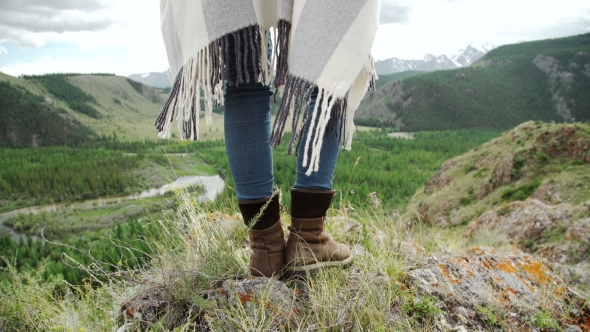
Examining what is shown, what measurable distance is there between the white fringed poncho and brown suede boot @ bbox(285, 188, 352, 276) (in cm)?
16

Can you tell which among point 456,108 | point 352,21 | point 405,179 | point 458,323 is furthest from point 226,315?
point 456,108

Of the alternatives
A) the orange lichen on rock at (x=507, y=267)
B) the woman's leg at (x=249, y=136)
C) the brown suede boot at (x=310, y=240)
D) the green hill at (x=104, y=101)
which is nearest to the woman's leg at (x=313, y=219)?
the brown suede boot at (x=310, y=240)

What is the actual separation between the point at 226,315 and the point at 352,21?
2.57ft

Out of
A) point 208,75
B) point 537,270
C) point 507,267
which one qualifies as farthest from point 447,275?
point 208,75

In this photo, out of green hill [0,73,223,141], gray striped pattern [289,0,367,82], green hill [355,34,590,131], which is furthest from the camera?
green hill [355,34,590,131]

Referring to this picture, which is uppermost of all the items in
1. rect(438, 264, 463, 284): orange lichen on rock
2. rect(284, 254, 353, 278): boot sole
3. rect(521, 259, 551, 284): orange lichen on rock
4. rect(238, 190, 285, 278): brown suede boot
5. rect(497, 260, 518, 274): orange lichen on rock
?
rect(238, 190, 285, 278): brown suede boot

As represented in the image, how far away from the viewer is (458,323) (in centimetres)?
93

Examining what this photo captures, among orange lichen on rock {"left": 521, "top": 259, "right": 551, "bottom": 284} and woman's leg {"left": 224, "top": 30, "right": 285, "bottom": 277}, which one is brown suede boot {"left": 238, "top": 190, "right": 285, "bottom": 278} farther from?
orange lichen on rock {"left": 521, "top": 259, "right": 551, "bottom": 284}

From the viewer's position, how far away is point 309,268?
1037 mm

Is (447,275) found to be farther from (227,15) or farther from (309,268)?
(227,15)

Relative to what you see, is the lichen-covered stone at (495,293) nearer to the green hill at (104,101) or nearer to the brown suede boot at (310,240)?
the brown suede boot at (310,240)

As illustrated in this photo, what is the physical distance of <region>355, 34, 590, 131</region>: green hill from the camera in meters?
62.8

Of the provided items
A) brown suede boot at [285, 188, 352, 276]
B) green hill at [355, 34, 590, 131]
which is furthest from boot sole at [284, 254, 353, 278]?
green hill at [355, 34, 590, 131]

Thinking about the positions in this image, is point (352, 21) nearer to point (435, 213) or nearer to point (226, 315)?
point (226, 315)
